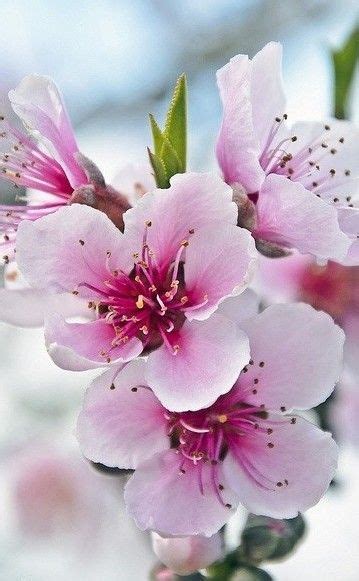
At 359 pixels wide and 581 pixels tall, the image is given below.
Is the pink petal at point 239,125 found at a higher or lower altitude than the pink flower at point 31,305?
higher

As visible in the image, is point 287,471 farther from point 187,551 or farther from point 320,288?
point 320,288

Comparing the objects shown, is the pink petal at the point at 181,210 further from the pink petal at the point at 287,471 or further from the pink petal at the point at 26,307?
the pink petal at the point at 287,471

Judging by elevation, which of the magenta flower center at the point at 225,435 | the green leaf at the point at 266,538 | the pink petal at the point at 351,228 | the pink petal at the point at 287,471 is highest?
the pink petal at the point at 351,228

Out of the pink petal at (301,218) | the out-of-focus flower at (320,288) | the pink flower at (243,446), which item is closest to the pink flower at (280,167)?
the pink petal at (301,218)

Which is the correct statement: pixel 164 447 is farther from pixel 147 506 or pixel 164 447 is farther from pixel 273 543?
pixel 273 543

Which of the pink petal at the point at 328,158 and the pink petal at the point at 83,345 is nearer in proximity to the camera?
the pink petal at the point at 83,345

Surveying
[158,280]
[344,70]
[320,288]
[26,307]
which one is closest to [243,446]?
[158,280]

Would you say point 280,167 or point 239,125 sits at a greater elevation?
point 239,125
